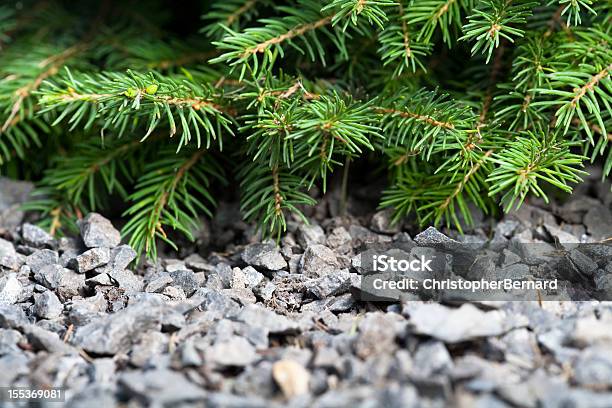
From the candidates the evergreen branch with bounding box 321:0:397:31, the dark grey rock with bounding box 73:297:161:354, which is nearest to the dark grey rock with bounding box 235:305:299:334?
the dark grey rock with bounding box 73:297:161:354

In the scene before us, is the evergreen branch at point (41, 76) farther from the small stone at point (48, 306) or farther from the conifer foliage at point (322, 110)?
the small stone at point (48, 306)

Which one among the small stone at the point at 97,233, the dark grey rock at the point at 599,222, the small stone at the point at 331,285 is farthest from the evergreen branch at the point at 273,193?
the dark grey rock at the point at 599,222

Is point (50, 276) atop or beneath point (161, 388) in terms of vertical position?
atop

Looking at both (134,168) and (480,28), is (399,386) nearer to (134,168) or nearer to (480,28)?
(480,28)

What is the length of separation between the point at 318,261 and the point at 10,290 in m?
0.48

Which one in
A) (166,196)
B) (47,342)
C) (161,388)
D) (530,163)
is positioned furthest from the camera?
(166,196)

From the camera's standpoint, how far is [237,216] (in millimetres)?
1319

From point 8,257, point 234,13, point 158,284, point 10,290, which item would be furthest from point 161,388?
point 234,13

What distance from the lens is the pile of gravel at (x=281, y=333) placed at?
2.41ft

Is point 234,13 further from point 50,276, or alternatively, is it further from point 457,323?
point 457,323

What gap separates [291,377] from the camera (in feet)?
2.47

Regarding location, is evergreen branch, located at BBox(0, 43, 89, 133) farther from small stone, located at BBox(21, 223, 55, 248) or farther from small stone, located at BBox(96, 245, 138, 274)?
small stone, located at BBox(96, 245, 138, 274)

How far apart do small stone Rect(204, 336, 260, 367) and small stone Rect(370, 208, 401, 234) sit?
455mm

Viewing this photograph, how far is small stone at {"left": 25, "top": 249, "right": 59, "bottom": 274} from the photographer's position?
1.15 metres
